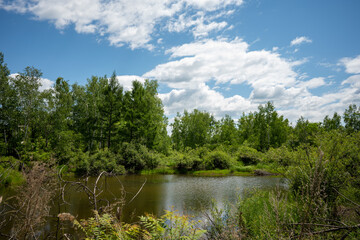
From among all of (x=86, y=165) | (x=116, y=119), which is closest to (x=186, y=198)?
(x=86, y=165)

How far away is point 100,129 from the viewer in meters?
35.6

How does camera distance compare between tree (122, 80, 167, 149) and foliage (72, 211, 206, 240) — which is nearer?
foliage (72, 211, 206, 240)

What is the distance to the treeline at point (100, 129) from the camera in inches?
1035

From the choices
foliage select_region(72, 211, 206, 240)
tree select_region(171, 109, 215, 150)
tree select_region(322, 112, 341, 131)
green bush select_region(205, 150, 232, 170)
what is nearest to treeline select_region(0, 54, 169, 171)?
green bush select_region(205, 150, 232, 170)

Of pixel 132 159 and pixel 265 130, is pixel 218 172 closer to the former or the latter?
pixel 132 159

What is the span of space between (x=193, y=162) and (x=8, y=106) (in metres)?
24.2

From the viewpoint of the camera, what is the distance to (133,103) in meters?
35.0

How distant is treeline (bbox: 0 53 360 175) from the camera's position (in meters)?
26.3

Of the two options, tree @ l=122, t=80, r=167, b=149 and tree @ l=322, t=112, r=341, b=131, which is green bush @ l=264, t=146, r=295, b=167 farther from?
tree @ l=322, t=112, r=341, b=131

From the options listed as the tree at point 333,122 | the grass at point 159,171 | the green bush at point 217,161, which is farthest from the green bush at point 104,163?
the tree at point 333,122

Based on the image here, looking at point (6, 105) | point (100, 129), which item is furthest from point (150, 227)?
point (100, 129)

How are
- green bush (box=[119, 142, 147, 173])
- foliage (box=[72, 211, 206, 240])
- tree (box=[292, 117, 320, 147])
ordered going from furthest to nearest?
1. green bush (box=[119, 142, 147, 173])
2. tree (box=[292, 117, 320, 147])
3. foliage (box=[72, 211, 206, 240])

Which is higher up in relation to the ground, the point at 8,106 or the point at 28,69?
the point at 28,69

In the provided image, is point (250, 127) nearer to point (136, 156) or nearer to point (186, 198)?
point (136, 156)
